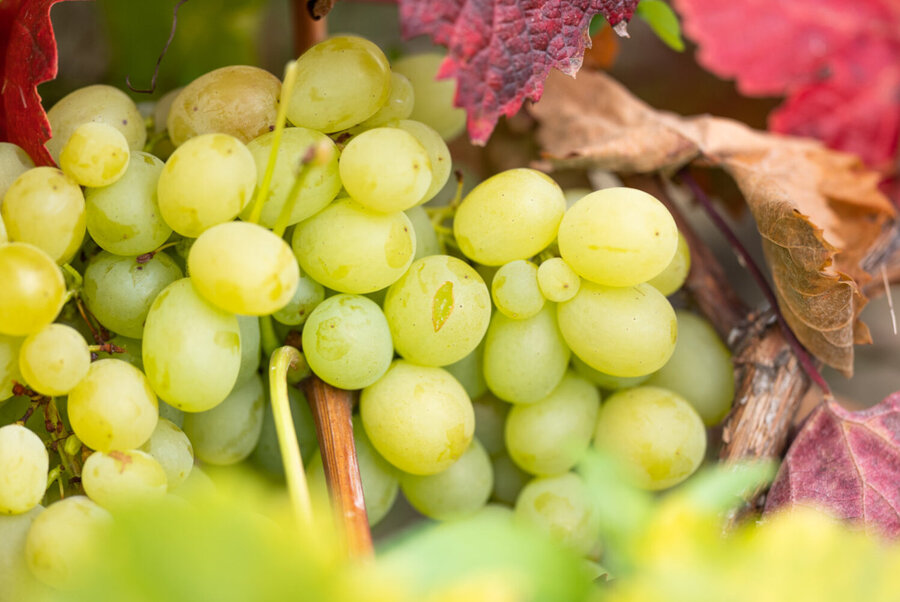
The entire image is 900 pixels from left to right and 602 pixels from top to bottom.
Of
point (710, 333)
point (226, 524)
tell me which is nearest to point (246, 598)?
point (226, 524)

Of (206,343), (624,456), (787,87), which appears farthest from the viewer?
(787,87)

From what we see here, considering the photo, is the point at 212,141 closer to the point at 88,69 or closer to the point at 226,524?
the point at 226,524

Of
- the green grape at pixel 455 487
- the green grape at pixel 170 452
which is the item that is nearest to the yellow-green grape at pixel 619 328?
the green grape at pixel 455 487

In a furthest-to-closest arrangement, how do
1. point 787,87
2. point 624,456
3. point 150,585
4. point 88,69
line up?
point 787,87, point 88,69, point 624,456, point 150,585

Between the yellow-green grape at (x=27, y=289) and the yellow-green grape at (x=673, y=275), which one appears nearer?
the yellow-green grape at (x=27, y=289)

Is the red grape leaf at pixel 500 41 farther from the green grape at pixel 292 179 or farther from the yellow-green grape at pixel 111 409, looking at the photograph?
the yellow-green grape at pixel 111 409
